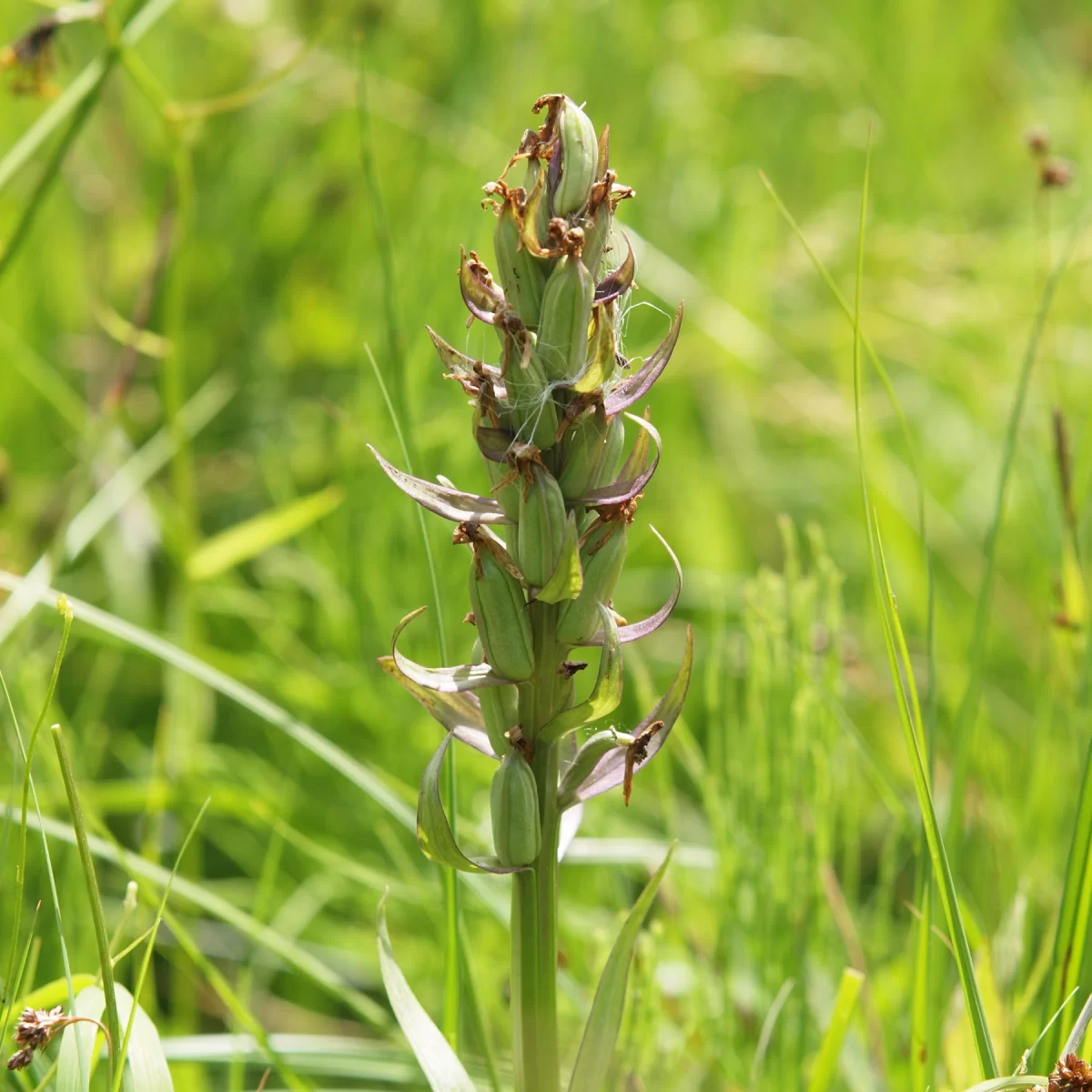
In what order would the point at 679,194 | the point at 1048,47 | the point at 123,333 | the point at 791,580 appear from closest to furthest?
the point at 791,580 < the point at 123,333 < the point at 679,194 < the point at 1048,47

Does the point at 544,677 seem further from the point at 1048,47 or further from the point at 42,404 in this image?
the point at 1048,47

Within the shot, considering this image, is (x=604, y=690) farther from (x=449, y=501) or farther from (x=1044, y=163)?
(x=1044, y=163)

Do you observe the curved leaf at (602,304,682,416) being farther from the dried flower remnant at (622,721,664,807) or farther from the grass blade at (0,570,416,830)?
the grass blade at (0,570,416,830)

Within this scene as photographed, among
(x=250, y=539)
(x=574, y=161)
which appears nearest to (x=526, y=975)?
(x=574, y=161)

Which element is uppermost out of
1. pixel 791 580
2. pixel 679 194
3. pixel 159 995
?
pixel 679 194

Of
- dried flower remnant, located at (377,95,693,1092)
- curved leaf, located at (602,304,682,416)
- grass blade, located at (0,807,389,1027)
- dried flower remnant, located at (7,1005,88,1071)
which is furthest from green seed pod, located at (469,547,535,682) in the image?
grass blade, located at (0,807,389,1027)

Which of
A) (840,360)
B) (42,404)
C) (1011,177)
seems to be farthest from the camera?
(1011,177)

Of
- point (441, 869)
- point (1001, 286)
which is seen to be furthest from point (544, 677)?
point (1001, 286)
